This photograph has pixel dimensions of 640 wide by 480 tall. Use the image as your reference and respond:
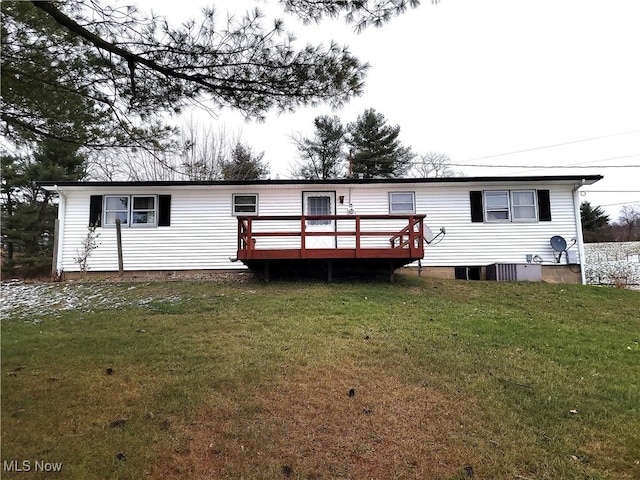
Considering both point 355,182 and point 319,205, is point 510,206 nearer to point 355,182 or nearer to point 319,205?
point 355,182

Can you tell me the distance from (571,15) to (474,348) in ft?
13.4

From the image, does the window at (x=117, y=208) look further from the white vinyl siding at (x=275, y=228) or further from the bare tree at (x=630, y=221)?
the bare tree at (x=630, y=221)

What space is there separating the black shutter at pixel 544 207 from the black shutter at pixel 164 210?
10804 millimetres

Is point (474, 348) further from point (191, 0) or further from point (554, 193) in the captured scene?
point (554, 193)

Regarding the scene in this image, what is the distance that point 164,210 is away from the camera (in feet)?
39.4

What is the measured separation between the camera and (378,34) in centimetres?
409

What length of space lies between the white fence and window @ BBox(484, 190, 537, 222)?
4.42 meters

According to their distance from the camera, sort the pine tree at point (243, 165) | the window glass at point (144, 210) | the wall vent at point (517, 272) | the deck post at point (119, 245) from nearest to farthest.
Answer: the wall vent at point (517, 272) < the deck post at point (119, 245) < the window glass at point (144, 210) < the pine tree at point (243, 165)

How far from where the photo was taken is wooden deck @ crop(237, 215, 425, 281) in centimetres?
914

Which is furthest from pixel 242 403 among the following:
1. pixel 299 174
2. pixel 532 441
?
pixel 299 174

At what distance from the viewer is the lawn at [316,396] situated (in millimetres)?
2738

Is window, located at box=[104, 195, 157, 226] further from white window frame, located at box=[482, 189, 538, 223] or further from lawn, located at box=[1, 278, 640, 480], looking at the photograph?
white window frame, located at box=[482, 189, 538, 223]

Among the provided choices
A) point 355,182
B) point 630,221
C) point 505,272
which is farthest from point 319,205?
point 630,221

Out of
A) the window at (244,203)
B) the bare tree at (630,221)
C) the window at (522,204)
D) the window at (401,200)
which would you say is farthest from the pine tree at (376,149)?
the bare tree at (630,221)
